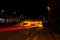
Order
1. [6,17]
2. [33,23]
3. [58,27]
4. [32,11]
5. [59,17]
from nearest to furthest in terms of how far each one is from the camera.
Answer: [59,17]
[58,27]
[33,23]
[6,17]
[32,11]

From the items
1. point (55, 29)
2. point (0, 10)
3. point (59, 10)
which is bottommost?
point (55, 29)

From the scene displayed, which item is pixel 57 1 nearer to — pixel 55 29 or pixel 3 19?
pixel 55 29

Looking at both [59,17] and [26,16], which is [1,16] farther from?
[26,16]

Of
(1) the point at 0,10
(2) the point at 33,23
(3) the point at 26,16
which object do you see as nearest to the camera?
(2) the point at 33,23

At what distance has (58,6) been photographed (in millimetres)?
24969

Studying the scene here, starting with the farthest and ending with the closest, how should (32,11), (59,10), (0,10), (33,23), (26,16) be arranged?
(26,16) < (32,11) < (0,10) < (33,23) < (59,10)

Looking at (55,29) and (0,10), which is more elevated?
(0,10)

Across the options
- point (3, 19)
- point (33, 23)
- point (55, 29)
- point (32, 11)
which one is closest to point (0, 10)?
point (3, 19)

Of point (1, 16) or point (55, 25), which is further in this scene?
point (1, 16)

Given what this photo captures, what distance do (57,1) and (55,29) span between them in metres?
7.89

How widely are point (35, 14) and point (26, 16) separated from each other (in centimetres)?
1646

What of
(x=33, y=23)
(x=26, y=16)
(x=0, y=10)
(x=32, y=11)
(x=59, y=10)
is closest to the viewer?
(x=59, y=10)

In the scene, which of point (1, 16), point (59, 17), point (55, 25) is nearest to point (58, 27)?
point (55, 25)

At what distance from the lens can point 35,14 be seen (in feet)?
570
